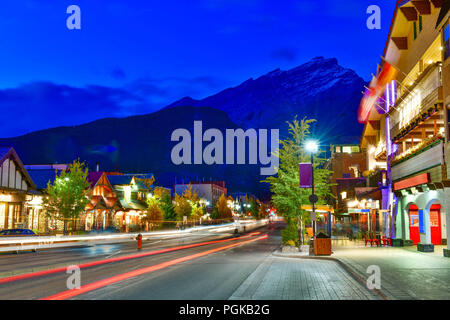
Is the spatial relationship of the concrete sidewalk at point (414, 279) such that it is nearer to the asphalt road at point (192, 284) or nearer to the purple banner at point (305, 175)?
the asphalt road at point (192, 284)

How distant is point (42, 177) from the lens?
5597 centimetres

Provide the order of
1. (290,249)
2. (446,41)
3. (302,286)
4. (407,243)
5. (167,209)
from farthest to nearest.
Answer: (167,209)
(407,243)
(290,249)
(446,41)
(302,286)

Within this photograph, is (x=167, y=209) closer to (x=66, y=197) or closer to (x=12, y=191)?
(x=66, y=197)

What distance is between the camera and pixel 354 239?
41.5 meters

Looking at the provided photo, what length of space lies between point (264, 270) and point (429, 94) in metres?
14.9

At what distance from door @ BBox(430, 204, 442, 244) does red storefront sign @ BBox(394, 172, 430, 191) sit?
2.27 metres

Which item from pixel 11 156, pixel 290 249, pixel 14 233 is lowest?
pixel 290 249

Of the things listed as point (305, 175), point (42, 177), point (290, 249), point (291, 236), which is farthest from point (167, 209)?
point (305, 175)

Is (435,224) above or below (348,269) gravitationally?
above

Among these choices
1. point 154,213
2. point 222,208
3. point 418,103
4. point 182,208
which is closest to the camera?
point 418,103

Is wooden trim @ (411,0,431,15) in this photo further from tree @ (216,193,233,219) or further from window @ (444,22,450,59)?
tree @ (216,193,233,219)

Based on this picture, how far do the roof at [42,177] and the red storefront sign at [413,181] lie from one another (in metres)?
40.8

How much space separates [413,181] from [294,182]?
7.81 meters

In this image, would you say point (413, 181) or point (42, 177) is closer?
point (413, 181)
